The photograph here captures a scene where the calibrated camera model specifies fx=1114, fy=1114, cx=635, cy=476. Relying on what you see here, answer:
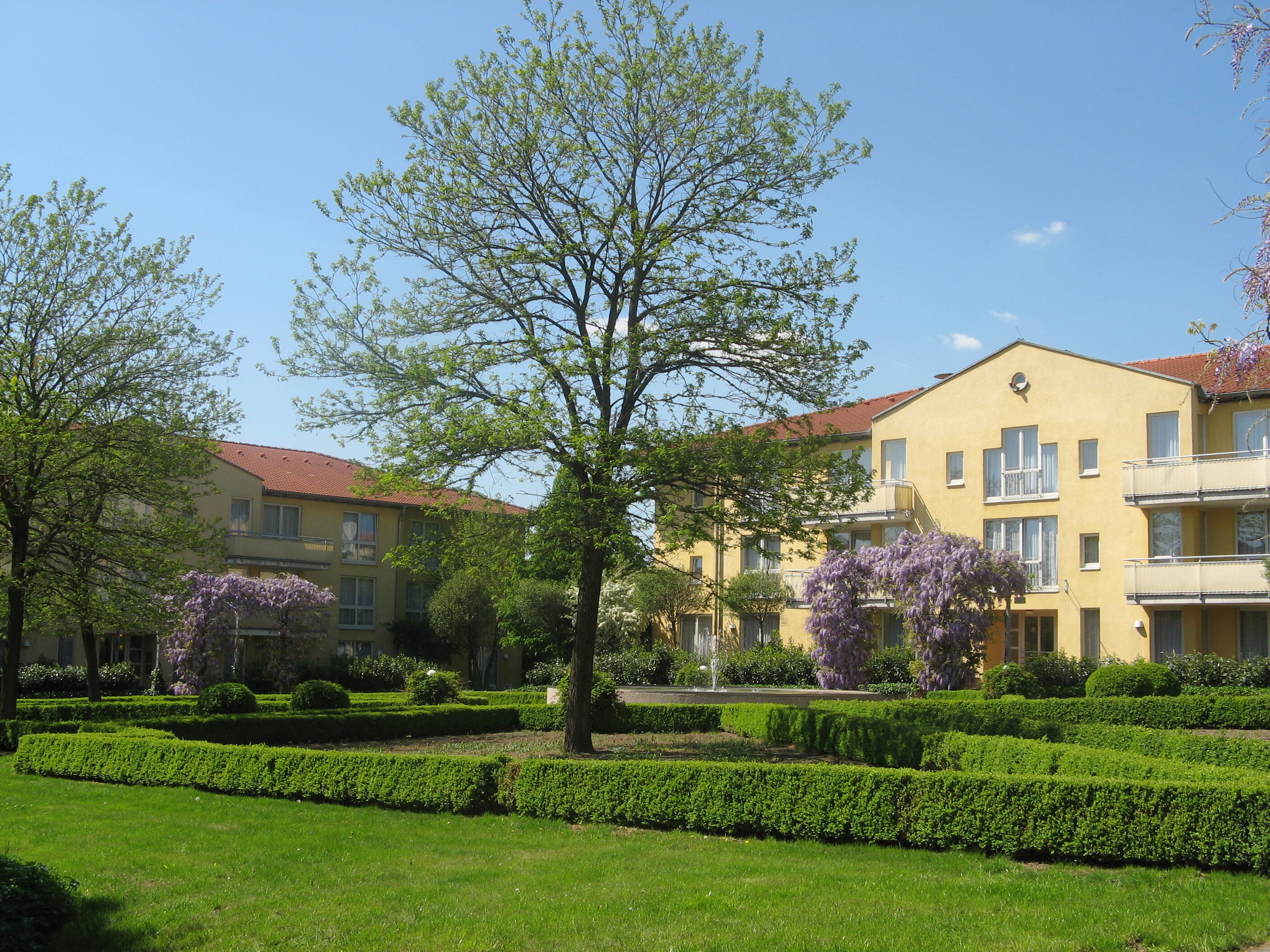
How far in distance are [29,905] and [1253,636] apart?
30551mm

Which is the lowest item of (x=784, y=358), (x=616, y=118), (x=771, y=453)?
(x=771, y=453)

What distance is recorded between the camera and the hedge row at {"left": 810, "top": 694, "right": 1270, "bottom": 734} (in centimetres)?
2241

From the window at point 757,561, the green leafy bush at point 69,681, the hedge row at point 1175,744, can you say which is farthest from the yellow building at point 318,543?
the hedge row at point 1175,744

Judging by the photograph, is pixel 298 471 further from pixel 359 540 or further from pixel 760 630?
pixel 760 630

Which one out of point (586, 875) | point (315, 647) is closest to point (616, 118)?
point (586, 875)

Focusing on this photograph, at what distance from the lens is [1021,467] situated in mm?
34062

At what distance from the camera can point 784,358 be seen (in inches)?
720

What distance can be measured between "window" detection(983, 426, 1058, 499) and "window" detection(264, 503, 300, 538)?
25.8 m

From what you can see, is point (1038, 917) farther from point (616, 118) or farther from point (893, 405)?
point (893, 405)

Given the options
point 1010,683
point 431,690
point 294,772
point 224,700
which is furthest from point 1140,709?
point 224,700

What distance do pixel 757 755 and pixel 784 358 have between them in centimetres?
670

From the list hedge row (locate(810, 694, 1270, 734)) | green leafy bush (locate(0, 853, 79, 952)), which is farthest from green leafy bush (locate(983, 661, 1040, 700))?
green leafy bush (locate(0, 853, 79, 952))

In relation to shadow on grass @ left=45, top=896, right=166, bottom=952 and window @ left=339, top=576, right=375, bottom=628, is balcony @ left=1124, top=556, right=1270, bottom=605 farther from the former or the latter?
window @ left=339, top=576, right=375, bottom=628

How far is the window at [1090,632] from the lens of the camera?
1262 inches
